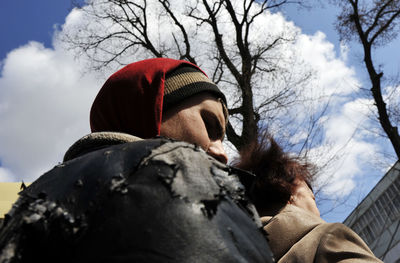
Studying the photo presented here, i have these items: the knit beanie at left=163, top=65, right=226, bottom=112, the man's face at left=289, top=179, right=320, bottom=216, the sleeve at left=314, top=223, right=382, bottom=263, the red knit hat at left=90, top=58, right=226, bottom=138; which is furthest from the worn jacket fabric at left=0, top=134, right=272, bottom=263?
the man's face at left=289, top=179, right=320, bottom=216

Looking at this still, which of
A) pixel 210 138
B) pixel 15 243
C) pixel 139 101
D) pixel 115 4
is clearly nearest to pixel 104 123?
pixel 139 101

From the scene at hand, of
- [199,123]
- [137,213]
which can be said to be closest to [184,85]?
[199,123]

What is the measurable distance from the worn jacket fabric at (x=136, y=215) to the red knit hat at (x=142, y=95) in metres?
0.55

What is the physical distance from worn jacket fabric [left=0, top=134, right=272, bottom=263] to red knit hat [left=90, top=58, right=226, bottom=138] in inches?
21.5

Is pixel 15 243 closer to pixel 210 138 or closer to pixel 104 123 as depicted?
pixel 104 123

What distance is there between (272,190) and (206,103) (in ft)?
2.23

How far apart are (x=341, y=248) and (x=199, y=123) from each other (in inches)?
26.3

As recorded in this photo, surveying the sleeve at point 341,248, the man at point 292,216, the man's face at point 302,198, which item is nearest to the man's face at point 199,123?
the man at point 292,216

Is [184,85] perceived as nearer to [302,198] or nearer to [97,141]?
[97,141]

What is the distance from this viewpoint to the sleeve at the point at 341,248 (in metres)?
1.21

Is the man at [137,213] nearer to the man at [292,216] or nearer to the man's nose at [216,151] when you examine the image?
the man at [292,216]

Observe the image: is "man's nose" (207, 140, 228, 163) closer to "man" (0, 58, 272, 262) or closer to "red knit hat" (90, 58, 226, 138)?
"red knit hat" (90, 58, 226, 138)

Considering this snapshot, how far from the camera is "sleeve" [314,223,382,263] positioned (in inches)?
47.4

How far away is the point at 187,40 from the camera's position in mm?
9547
